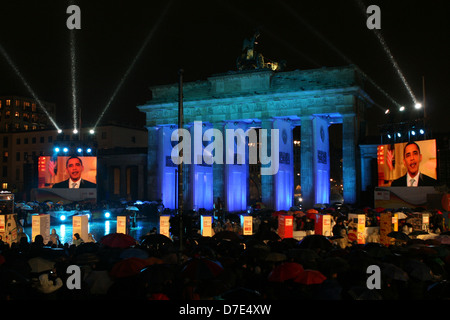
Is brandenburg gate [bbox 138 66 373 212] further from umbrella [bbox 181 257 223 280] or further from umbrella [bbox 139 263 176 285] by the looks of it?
umbrella [bbox 139 263 176 285]

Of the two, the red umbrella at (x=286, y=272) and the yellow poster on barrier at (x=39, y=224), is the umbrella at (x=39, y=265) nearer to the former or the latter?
the red umbrella at (x=286, y=272)

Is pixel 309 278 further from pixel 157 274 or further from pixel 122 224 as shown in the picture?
pixel 122 224

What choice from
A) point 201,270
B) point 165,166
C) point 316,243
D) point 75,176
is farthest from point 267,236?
point 165,166

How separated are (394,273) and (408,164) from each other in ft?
89.0

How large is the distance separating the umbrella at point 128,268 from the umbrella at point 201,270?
1.20 m

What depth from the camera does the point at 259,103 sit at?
4794cm

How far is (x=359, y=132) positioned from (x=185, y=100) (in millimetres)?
18097

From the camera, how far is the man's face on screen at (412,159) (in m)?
36.6

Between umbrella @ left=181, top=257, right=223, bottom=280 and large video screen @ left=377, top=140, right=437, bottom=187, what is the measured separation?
28.3 m

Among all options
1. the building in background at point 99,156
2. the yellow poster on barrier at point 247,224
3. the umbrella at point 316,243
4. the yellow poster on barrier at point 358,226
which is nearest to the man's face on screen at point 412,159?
the yellow poster on barrier at point 358,226

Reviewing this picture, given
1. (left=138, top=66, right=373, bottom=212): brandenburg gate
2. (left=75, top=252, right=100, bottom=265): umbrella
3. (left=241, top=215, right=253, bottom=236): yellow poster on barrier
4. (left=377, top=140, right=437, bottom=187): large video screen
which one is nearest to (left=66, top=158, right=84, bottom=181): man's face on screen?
(left=138, top=66, right=373, bottom=212): brandenburg gate

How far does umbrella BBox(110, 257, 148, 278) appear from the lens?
12.3 metres

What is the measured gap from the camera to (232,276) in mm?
11828

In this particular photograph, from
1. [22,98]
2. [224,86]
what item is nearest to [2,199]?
[224,86]
